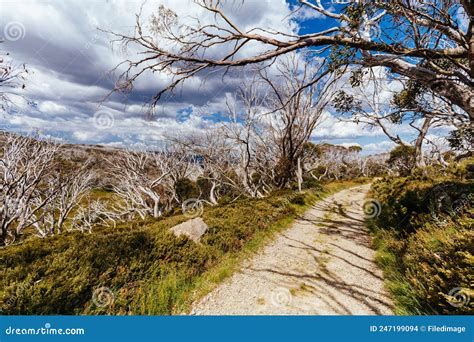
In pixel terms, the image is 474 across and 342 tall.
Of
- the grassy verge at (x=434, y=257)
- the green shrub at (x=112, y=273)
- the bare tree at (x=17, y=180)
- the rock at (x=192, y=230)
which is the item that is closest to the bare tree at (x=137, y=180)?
the bare tree at (x=17, y=180)

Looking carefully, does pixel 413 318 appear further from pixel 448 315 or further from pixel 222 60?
pixel 222 60

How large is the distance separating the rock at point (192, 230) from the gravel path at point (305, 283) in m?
1.69

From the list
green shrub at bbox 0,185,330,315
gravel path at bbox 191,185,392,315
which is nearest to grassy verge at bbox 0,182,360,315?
green shrub at bbox 0,185,330,315

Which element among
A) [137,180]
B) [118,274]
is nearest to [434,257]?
[118,274]

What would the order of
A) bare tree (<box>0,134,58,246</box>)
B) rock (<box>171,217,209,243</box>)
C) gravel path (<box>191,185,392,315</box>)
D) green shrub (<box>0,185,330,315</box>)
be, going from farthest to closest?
bare tree (<box>0,134,58,246</box>) → rock (<box>171,217,209,243</box>) → gravel path (<box>191,185,392,315</box>) → green shrub (<box>0,185,330,315</box>)

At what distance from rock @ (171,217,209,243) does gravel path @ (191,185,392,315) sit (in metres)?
1.69

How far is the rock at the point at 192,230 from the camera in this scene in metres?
6.18

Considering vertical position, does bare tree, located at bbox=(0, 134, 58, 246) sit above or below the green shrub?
above

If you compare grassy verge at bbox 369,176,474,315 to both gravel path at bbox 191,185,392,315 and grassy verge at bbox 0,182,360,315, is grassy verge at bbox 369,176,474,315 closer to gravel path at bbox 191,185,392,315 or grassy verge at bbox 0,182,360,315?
gravel path at bbox 191,185,392,315

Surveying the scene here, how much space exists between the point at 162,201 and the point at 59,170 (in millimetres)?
11533

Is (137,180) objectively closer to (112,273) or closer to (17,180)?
(17,180)

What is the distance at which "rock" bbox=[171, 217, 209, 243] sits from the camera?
618 cm

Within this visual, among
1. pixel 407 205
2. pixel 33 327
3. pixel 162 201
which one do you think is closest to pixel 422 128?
pixel 407 205

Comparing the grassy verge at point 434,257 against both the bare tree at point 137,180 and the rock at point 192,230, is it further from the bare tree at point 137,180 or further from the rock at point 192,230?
the bare tree at point 137,180
